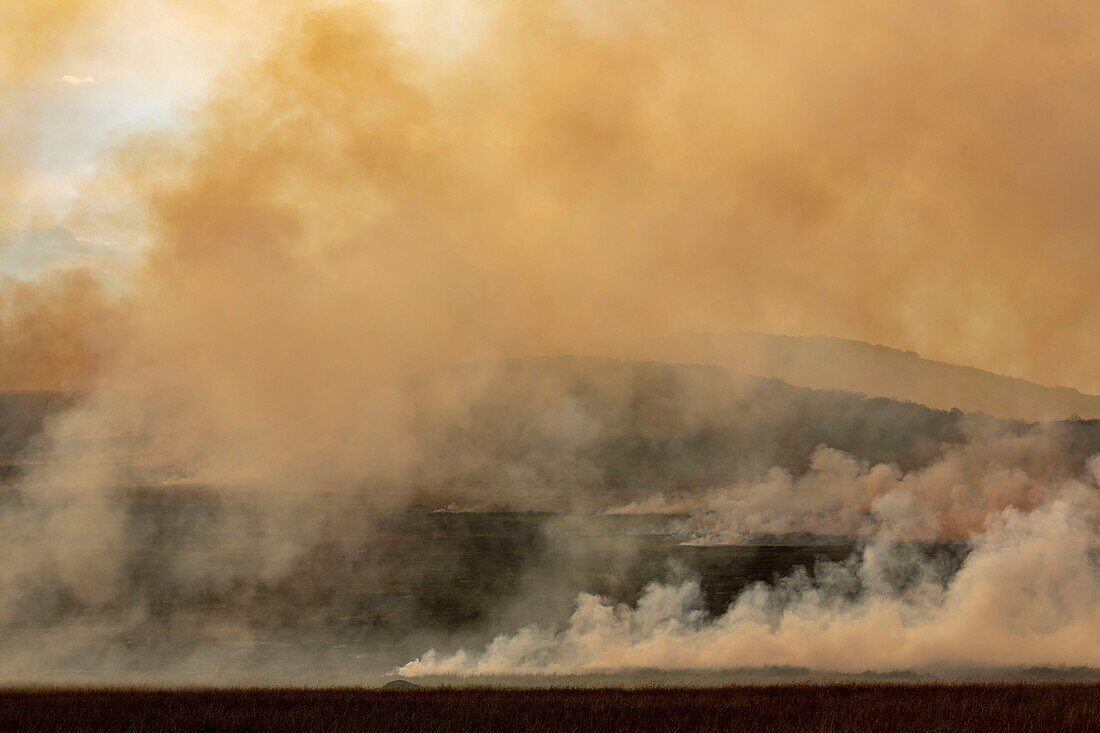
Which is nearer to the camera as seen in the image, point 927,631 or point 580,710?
point 580,710

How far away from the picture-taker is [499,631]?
12075 centimetres

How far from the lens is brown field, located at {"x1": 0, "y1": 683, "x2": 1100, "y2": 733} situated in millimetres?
26828

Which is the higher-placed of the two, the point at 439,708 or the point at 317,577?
the point at 317,577

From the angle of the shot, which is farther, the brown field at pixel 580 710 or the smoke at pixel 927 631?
the smoke at pixel 927 631

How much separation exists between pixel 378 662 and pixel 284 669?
760 centimetres

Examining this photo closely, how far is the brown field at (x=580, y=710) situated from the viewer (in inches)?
1056

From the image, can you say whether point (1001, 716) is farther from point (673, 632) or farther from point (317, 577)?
point (317, 577)

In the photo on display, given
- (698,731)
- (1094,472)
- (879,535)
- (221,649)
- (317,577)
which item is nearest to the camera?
(698,731)

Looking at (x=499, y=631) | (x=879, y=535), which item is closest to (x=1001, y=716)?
(x=499, y=631)

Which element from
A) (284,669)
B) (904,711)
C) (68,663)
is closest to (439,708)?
(904,711)

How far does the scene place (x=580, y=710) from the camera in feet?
99.3

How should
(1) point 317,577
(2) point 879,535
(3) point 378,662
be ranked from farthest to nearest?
(1) point 317,577 < (2) point 879,535 < (3) point 378,662

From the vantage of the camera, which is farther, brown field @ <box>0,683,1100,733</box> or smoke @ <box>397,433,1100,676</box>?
smoke @ <box>397,433,1100,676</box>

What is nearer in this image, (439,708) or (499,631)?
(439,708)
